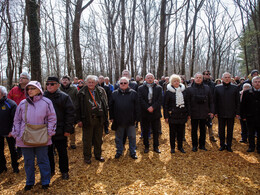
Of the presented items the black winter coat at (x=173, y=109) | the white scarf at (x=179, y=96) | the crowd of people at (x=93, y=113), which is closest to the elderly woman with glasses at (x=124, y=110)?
the crowd of people at (x=93, y=113)

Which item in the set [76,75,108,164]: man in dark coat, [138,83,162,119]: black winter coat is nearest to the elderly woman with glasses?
[76,75,108,164]: man in dark coat

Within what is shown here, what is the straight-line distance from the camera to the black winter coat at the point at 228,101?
487 centimetres

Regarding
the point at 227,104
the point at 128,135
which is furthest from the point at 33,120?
the point at 227,104

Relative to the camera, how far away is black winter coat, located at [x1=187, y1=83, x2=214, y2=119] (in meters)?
4.80

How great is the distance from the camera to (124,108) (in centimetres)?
445

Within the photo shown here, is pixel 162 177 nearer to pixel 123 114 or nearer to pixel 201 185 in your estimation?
pixel 201 185

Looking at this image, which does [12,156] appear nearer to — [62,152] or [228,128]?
[62,152]

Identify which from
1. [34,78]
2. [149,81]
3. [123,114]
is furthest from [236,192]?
[34,78]

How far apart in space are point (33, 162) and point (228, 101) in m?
5.08

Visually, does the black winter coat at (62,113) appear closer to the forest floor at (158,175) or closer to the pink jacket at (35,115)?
the pink jacket at (35,115)

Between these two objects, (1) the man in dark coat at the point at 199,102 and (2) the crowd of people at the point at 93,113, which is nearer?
(2) the crowd of people at the point at 93,113

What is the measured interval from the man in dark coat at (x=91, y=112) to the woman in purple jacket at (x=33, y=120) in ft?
3.35

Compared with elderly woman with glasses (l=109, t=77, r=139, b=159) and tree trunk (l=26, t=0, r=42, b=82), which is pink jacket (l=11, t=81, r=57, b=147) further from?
tree trunk (l=26, t=0, r=42, b=82)

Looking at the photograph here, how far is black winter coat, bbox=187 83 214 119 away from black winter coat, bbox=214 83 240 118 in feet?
0.98
